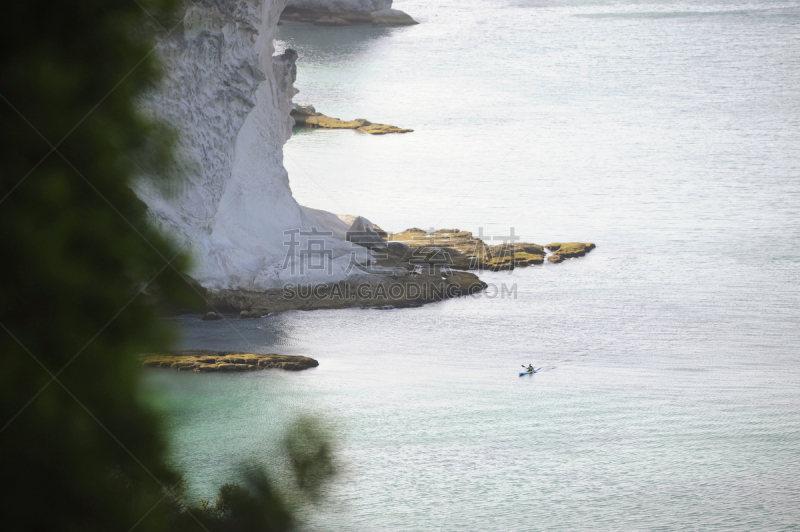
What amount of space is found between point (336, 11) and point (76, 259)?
4652 cm

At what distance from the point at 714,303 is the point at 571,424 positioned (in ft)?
17.4

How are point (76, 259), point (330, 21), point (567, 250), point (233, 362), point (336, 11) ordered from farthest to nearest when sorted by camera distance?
point (330, 21) < point (336, 11) < point (567, 250) < point (233, 362) < point (76, 259)

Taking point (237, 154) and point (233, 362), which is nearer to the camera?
point (233, 362)

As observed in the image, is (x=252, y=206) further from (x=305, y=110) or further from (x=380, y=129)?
(x=305, y=110)

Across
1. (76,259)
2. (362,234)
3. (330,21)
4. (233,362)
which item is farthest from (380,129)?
(76,259)

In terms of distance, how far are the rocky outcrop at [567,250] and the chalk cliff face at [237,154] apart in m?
3.73

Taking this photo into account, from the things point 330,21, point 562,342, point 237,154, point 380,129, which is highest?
point 330,21

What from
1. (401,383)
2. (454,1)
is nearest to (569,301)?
(401,383)

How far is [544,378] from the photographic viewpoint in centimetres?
1109

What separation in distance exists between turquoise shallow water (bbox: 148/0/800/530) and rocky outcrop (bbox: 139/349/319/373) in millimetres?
190

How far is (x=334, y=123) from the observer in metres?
27.3

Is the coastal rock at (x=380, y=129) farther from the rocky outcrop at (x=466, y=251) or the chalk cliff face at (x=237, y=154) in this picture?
the chalk cliff face at (x=237, y=154)

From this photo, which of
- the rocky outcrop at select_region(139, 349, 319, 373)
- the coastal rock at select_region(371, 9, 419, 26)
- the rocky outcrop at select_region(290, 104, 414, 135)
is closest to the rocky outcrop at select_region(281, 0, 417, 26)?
the coastal rock at select_region(371, 9, 419, 26)

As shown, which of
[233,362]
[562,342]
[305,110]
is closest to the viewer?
[233,362]
